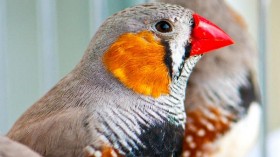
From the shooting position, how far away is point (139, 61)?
2.89 ft

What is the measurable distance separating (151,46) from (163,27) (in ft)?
0.09

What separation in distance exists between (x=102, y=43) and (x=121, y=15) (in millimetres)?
41

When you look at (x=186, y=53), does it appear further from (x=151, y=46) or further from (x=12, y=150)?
(x=12, y=150)

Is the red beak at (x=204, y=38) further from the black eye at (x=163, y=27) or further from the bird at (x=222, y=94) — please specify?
the bird at (x=222, y=94)

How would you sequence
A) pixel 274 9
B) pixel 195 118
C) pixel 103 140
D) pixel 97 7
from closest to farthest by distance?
pixel 103 140, pixel 195 118, pixel 97 7, pixel 274 9

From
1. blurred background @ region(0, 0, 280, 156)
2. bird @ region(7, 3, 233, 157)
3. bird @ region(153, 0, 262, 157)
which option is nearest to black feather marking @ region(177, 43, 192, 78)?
bird @ region(7, 3, 233, 157)

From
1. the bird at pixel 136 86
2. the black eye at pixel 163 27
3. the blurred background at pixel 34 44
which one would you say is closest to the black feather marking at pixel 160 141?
the bird at pixel 136 86

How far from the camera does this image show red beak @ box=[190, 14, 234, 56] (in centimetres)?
89

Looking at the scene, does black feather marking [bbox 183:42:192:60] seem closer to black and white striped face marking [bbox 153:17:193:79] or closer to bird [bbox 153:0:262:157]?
black and white striped face marking [bbox 153:17:193:79]

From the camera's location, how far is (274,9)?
180 cm

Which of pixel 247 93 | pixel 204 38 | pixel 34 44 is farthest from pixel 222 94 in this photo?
pixel 34 44

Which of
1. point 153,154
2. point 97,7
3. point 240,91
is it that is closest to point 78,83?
point 153,154

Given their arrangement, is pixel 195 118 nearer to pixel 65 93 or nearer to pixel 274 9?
pixel 65 93

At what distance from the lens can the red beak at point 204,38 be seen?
894 millimetres
